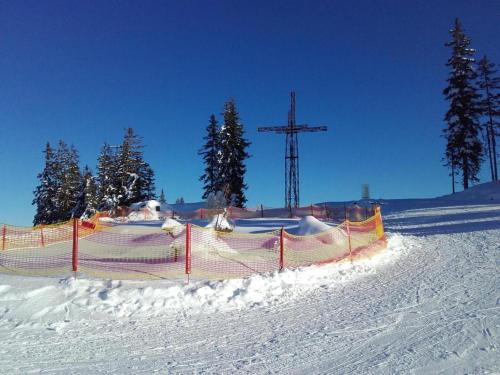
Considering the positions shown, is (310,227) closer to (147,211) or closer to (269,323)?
(269,323)

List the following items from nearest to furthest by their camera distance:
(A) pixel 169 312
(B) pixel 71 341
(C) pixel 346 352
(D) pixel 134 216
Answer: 1. (C) pixel 346 352
2. (B) pixel 71 341
3. (A) pixel 169 312
4. (D) pixel 134 216

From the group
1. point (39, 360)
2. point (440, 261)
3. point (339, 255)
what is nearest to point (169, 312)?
point (39, 360)

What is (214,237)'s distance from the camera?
12602mm

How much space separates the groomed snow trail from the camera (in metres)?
5.21

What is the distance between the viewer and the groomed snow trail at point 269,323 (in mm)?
5215

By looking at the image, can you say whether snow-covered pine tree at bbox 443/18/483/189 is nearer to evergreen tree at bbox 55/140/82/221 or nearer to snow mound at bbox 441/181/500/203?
snow mound at bbox 441/181/500/203

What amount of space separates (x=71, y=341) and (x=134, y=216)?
30674 mm

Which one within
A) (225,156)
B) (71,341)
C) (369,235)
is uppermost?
(225,156)

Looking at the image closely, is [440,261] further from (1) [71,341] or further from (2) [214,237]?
(1) [71,341]

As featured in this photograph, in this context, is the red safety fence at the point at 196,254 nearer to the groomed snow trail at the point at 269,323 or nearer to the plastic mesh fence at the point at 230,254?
the plastic mesh fence at the point at 230,254

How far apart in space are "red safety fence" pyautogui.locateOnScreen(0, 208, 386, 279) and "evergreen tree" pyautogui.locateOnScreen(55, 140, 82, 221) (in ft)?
→ 106

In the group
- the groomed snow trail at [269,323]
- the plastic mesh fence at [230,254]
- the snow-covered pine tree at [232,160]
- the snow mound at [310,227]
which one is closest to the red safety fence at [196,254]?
the plastic mesh fence at [230,254]

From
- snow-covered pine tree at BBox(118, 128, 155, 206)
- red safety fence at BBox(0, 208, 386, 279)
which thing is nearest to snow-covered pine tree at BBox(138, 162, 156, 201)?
snow-covered pine tree at BBox(118, 128, 155, 206)

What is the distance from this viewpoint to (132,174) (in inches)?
1797
